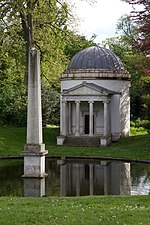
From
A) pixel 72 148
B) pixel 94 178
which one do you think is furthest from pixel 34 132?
pixel 72 148

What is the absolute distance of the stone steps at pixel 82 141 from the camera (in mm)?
37250

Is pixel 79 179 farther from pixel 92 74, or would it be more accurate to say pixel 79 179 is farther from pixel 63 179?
pixel 92 74

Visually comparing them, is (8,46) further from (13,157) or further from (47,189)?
(47,189)

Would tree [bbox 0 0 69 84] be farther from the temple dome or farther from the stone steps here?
the stone steps

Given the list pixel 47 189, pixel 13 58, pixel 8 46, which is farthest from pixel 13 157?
pixel 13 58

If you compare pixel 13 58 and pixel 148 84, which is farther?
pixel 148 84

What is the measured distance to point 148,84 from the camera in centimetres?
5494

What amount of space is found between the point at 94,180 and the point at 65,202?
24.9 ft

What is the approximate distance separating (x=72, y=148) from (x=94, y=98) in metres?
6.57

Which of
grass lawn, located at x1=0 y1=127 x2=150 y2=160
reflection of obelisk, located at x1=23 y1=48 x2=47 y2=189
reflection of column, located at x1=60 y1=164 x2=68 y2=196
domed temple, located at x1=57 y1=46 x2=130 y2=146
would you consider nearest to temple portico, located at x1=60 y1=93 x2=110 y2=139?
domed temple, located at x1=57 y1=46 x2=130 y2=146

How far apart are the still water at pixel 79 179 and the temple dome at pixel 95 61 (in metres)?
15.6

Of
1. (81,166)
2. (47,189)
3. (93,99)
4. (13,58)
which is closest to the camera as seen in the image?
(47,189)

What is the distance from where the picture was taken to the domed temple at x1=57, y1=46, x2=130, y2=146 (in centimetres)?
3903

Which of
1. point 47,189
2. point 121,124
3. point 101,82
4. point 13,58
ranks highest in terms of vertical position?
point 13,58
